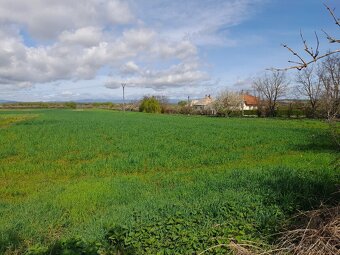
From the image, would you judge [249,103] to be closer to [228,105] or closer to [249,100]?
[249,100]

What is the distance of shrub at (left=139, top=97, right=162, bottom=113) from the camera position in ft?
318

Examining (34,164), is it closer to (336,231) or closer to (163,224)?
(163,224)

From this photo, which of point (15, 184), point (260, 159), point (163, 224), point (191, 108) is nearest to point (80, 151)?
point (15, 184)

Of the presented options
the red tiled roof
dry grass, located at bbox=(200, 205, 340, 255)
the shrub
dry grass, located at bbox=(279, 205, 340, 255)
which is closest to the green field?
dry grass, located at bbox=(200, 205, 340, 255)

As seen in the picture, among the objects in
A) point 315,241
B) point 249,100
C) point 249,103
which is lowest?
point 315,241

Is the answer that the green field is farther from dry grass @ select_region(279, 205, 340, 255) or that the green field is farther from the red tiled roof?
the red tiled roof

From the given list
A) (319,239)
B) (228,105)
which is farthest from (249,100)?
(319,239)

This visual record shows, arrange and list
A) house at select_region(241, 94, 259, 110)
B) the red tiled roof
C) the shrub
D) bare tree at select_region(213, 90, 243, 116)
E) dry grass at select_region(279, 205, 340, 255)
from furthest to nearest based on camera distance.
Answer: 1. the red tiled roof
2. house at select_region(241, 94, 259, 110)
3. the shrub
4. bare tree at select_region(213, 90, 243, 116)
5. dry grass at select_region(279, 205, 340, 255)

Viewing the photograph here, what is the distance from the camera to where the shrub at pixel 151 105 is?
3814 inches

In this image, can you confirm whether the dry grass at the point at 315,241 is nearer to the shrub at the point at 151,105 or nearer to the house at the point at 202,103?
the house at the point at 202,103

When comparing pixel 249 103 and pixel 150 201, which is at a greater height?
pixel 249 103

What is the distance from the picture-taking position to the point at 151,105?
97500 mm

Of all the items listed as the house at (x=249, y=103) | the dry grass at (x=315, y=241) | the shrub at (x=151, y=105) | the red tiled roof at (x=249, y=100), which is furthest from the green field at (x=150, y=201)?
the red tiled roof at (x=249, y=100)

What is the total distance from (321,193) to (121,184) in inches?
242
